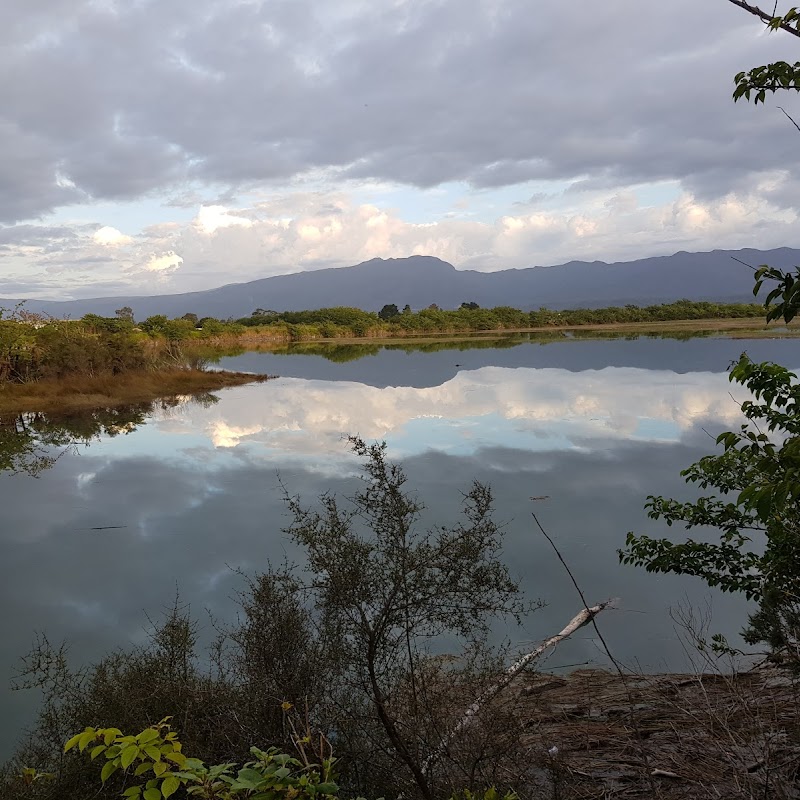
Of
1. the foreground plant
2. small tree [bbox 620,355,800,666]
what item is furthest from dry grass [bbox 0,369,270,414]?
the foreground plant

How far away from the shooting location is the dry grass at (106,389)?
21.2 meters

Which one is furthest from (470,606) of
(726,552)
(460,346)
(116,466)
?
(460,346)

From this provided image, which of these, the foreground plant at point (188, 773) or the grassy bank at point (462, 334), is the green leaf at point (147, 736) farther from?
the grassy bank at point (462, 334)

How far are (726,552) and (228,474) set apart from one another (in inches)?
418

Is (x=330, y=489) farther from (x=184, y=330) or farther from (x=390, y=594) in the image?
(x=184, y=330)

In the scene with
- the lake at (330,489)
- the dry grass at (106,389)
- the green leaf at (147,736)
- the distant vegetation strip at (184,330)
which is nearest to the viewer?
the green leaf at (147,736)

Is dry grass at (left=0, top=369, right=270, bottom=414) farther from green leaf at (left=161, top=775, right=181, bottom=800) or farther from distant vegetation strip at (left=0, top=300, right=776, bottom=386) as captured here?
green leaf at (left=161, top=775, right=181, bottom=800)

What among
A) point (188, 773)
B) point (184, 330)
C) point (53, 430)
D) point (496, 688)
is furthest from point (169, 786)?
point (184, 330)

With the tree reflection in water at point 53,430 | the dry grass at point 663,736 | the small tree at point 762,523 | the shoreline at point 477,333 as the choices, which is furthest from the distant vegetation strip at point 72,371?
the shoreline at point 477,333

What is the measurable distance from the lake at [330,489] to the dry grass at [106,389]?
2071 mm

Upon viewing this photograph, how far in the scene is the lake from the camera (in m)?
6.96

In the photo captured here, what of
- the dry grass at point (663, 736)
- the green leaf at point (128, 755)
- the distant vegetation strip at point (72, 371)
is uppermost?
the distant vegetation strip at point (72, 371)

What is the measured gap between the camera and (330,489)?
11.8 m

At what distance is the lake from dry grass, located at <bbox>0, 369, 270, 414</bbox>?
2.07m
